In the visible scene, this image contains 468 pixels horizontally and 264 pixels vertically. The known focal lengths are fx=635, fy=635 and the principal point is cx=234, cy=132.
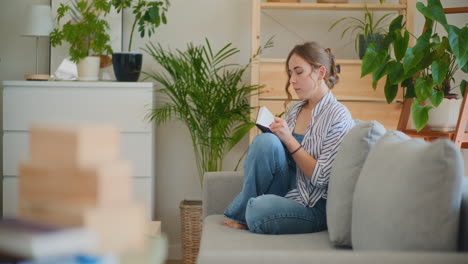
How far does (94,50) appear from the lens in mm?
3803

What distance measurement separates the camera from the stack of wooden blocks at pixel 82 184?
449 mm

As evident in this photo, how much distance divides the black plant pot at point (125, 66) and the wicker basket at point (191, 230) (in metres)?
0.84

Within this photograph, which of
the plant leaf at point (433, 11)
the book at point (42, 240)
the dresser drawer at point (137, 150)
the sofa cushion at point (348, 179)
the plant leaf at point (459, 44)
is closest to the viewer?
the book at point (42, 240)

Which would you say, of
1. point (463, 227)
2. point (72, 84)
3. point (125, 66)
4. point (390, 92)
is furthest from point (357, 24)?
point (463, 227)

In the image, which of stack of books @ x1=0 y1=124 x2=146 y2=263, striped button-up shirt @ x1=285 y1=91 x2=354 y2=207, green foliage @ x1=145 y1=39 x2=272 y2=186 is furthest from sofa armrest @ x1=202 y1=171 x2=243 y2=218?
stack of books @ x1=0 y1=124 x2=146 y2=263

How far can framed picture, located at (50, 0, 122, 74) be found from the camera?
406 cm

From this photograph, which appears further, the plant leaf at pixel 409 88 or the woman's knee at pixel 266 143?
the plant leaf at pixel 409 88

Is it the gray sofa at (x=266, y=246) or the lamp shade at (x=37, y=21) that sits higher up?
the lamp shade at (x=37, y=21)

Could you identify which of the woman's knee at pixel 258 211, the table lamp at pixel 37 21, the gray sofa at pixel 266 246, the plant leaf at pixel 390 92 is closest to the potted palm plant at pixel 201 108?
the table lamp at pixel 37 21

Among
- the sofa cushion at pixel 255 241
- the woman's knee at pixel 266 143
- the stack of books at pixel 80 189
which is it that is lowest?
the sofa cushion at pixel 255 241

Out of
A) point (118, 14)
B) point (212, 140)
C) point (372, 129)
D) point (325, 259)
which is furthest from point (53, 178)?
point (118, 14)

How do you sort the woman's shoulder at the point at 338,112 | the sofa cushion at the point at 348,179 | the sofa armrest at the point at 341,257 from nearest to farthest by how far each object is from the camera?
the sofa armrest at the point at 341,257
the sofa cushion at the point at 348,179
the woman's shoulder at the point at 338,112

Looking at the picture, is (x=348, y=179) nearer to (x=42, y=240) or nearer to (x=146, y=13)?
(x=42, y=240)

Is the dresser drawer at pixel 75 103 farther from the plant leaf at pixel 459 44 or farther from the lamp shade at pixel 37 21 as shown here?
the plant leaf at pixel 459 44
